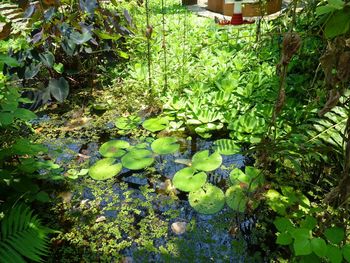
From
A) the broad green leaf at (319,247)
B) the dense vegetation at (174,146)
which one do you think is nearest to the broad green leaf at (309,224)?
the dense vegetation at (174,146)

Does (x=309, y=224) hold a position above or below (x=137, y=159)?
above

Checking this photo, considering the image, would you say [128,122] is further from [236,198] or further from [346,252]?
[346,252]

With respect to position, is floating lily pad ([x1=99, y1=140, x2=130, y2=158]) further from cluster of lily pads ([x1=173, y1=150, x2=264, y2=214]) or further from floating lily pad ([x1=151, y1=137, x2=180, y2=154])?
cluster of lily pads ([x1=173, y1=150, x2=264, y2=214])

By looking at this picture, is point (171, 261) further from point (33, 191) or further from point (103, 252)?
point (33, 191)

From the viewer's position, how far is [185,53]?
3074 millimetres

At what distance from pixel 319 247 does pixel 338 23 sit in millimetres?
795

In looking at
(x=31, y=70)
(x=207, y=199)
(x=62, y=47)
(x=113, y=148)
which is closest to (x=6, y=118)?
(x=113, y=148)

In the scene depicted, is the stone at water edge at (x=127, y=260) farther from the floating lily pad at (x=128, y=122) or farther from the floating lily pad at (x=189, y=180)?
the floating lily pad at (x=128, y=122)

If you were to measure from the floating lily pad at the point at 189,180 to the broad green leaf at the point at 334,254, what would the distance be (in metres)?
0.71

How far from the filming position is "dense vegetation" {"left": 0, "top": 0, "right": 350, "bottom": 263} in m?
1.18

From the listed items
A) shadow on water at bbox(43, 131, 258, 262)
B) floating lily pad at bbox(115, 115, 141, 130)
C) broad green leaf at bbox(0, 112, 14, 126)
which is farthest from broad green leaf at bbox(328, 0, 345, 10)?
floating lily pad at bbox(115, 115, 141, 130)

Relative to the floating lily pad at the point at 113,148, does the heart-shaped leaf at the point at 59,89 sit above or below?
above

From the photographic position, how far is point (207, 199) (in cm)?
163

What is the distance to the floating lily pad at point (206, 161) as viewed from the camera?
178 cm
